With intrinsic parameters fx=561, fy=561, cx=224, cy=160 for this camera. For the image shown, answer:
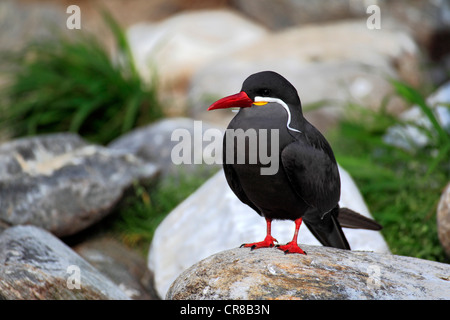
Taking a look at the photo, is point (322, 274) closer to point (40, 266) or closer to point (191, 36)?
point (40, 266)

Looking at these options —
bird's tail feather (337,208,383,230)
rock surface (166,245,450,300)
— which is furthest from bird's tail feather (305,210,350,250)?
rock surface (166,245,450,300)

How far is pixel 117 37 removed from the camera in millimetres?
6316

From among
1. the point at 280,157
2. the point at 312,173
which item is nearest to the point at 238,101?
the point at 280,157

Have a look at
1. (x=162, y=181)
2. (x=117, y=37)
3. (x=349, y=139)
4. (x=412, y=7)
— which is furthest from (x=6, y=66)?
(x=412, y=7)

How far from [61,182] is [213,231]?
1282mm

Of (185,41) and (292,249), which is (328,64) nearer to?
(185,41)

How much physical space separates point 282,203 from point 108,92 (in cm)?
397

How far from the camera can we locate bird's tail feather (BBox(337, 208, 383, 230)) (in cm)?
259

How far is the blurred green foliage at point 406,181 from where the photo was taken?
12.2 feet

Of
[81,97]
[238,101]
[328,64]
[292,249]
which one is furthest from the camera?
[328,64]

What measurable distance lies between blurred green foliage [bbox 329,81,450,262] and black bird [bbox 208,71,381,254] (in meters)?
1.47

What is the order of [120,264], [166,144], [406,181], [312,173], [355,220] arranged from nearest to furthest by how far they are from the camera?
[312,173]
[355,220]
[120,264]
[406,181]
[166,144]

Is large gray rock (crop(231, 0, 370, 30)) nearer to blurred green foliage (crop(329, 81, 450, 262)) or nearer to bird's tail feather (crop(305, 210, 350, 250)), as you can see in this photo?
blurred green foliage (crop(329, 81, 450, 262))

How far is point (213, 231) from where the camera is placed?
3393 millimetres
